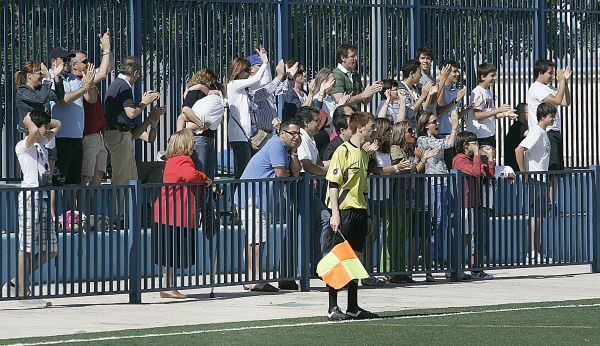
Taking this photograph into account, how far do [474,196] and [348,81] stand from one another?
2.98m

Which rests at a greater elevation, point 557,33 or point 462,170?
point 557,33

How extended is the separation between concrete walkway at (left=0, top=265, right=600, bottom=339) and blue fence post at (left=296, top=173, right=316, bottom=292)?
197 millimetres

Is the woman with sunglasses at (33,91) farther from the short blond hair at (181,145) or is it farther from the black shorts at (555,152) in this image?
the black shorts at (555,152)

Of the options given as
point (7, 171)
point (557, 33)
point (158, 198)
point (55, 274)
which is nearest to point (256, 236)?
point (158, 198)

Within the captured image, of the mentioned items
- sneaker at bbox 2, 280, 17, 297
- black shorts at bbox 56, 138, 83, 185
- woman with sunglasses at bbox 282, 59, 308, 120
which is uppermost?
woman with sunglasses at bbox 282, 59, 308, 120

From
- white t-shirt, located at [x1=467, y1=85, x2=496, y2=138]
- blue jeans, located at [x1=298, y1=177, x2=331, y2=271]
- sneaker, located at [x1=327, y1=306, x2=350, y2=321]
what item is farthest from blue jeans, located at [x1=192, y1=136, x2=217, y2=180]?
sneaker, located at [x1=327, y1=306, x2=350, y2=321]

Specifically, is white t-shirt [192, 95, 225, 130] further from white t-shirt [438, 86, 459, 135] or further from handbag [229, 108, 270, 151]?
white t-shirt [438, 86, 459, 135]

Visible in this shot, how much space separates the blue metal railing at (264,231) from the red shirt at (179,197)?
0.01 meters

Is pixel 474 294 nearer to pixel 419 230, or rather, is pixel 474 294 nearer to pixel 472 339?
pixel 419 230

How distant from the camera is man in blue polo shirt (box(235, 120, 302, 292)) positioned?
56.5ft

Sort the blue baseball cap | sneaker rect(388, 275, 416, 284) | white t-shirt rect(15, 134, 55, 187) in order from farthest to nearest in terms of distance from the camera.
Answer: the blue baseball cap → sneaker rect(388, 275, 416, 284) → white t-shirt rect(15, 134, 55, 187)

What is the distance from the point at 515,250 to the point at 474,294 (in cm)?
232

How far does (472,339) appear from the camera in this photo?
1290 cm

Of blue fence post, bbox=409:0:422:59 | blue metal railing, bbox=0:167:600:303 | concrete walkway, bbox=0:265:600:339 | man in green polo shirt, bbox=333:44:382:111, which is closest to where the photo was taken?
concrete walkway, bbox=0:265:600:339
